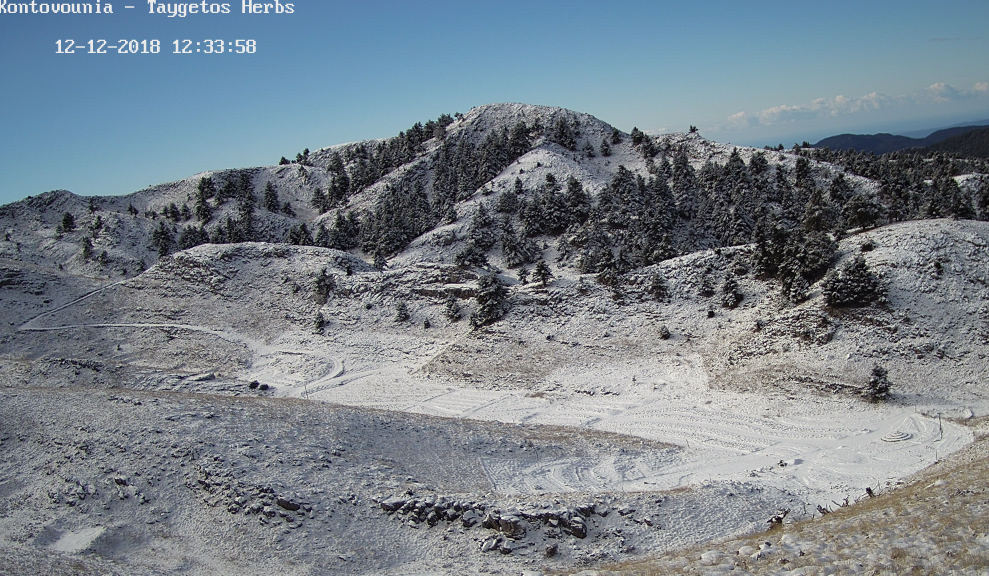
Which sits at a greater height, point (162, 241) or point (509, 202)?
point (509, 202)

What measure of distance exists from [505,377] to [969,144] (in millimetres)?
208002

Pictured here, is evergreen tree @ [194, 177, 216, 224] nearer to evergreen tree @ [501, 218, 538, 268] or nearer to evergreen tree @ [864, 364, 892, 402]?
evergreen tree @ [501, 218, 538, 268]

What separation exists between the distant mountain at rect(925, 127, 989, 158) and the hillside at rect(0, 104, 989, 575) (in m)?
117

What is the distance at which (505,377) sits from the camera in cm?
3584

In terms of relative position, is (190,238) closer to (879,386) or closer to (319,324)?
(319,324)

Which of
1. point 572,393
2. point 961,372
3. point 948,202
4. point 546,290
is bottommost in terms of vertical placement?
point 572,393

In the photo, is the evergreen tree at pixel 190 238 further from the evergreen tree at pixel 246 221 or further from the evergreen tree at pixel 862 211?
the evergreen tree at pixel 862 211

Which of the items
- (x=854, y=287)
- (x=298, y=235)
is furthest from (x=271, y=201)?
(x=854, y=287)

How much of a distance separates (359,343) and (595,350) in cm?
2154

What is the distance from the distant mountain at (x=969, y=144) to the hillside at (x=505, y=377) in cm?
11657

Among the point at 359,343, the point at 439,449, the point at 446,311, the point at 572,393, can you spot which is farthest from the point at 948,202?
the point at 359,343

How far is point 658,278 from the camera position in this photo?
42562 millimetres

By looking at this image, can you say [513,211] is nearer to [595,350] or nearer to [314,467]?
[595,350]

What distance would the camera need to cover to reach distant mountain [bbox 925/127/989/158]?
155m
